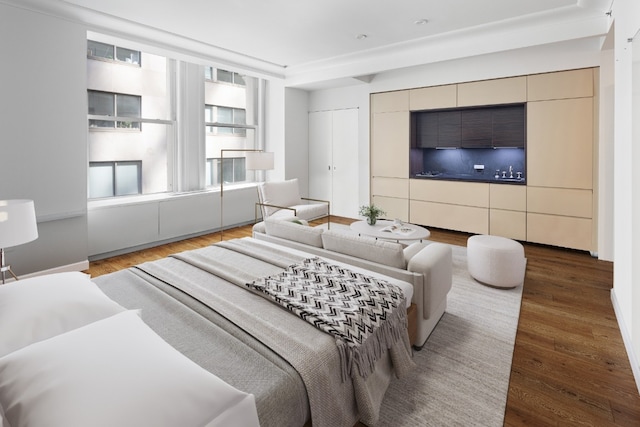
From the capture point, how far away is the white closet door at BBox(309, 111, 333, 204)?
699 centimetres

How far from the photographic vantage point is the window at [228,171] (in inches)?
239

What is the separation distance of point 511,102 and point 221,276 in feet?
15.0

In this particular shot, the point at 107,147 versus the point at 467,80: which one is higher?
the point at 467,80

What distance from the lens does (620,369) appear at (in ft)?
6.99

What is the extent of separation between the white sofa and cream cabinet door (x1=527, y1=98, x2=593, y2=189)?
114 inches

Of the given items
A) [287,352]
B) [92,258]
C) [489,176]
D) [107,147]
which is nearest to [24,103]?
[107,147]

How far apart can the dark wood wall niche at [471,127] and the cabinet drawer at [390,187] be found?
25.1 inches

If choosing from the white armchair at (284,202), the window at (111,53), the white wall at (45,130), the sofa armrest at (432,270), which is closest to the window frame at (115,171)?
the white wall at (45,130)

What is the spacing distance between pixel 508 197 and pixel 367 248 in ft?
Answer: 11.2

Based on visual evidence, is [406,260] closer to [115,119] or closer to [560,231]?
[560,231]

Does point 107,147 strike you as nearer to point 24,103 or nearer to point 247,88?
point 24,103

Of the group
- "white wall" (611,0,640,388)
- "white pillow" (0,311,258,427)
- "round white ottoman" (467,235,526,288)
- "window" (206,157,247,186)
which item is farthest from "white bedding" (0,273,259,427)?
"window" (206,157,247,186)

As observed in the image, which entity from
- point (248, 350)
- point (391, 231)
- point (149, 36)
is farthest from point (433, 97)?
point (248, 350)

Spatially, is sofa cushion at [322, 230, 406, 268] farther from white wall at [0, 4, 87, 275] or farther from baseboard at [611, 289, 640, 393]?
white wall at [0, 4, 87, 275]
